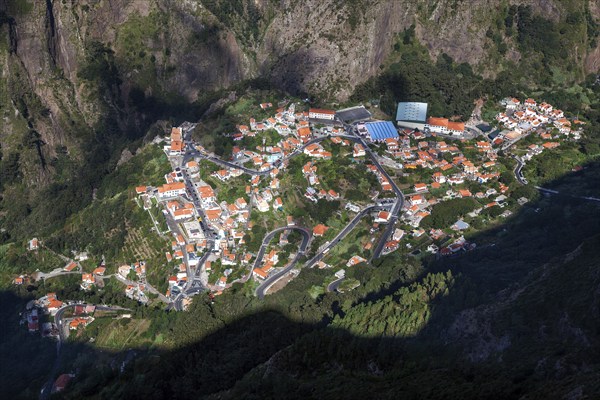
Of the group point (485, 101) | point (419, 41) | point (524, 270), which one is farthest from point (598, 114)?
point (524, 270)

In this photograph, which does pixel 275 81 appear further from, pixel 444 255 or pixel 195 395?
pixel 195 395

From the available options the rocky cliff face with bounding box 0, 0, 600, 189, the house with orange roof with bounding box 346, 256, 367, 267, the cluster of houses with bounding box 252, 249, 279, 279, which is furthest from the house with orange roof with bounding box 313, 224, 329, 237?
the rocky cliff face with bounding box 0, 0, 600, 189

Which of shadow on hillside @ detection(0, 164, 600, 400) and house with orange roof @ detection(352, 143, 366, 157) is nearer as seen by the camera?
shadow on hillside @ detection(0, 164, 600, 400)

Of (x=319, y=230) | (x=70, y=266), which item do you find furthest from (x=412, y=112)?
(x=70, y=266)

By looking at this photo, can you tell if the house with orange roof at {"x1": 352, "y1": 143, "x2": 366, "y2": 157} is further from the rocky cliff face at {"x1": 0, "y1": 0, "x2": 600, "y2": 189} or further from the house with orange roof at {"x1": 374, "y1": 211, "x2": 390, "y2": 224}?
the rocky cliff face at {"x1": 0, "y1": 0, "x2": 600, "y2": 189}

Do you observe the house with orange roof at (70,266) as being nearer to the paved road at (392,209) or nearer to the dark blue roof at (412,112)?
the paved road at (392,209)

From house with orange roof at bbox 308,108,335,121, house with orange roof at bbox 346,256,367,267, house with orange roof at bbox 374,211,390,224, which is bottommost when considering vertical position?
house with orange roof at bbox 346,256,367,267

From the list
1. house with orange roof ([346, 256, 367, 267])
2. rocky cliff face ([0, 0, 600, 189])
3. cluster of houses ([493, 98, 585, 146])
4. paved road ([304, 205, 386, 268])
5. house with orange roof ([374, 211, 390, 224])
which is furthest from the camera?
rocky cliff face ([0, 0, 600, 189])
